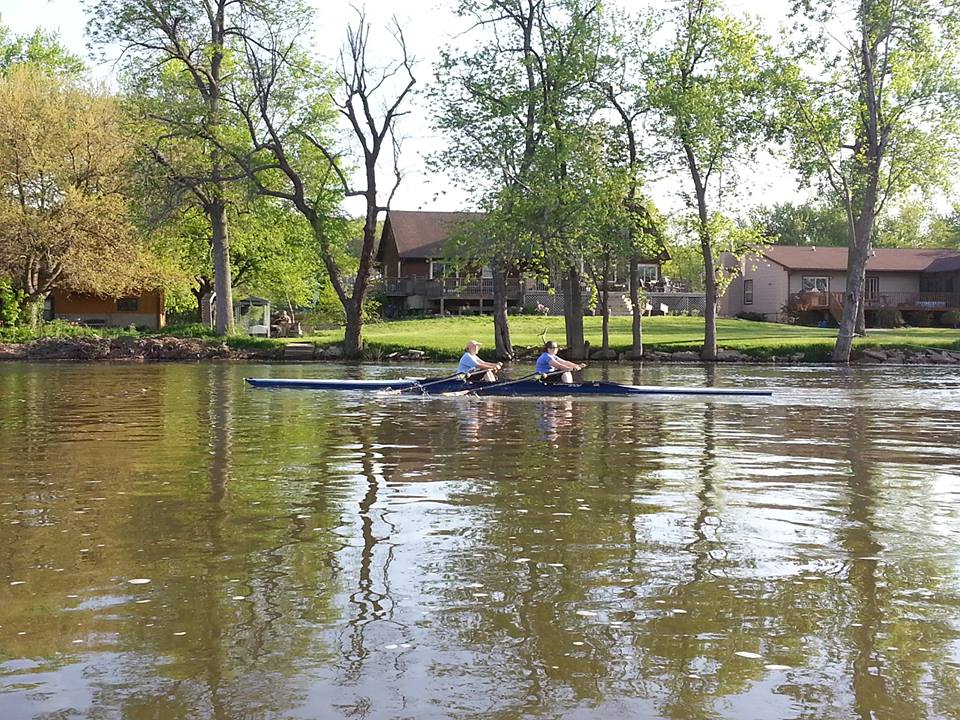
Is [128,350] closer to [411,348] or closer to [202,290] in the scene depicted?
[411,348]

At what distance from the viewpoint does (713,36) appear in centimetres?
4084

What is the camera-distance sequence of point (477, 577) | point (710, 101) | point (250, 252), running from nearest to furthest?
point (477, 577) < point (710, 101) < point (250, 252)

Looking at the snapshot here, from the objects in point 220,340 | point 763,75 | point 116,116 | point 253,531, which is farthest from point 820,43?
point 253,531

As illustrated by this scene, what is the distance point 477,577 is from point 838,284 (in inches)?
2599

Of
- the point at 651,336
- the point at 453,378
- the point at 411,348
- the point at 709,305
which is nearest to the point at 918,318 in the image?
the point at 651,336

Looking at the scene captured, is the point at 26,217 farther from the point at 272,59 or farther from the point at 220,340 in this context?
the point at 272,59

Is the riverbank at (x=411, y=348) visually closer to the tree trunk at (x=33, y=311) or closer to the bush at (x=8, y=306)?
the tree trunk at (x=33, y=311)

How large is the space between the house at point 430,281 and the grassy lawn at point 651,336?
5212 millimetres

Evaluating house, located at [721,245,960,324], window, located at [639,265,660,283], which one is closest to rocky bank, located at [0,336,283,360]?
window, located at [639,265,660,283]

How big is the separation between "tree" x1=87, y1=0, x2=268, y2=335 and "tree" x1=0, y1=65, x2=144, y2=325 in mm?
2831

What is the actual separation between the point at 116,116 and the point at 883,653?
46155 millimetres

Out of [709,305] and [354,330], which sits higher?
[709,305]

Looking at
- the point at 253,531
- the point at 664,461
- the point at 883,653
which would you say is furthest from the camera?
the point at 664,461

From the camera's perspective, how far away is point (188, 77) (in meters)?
44.9
